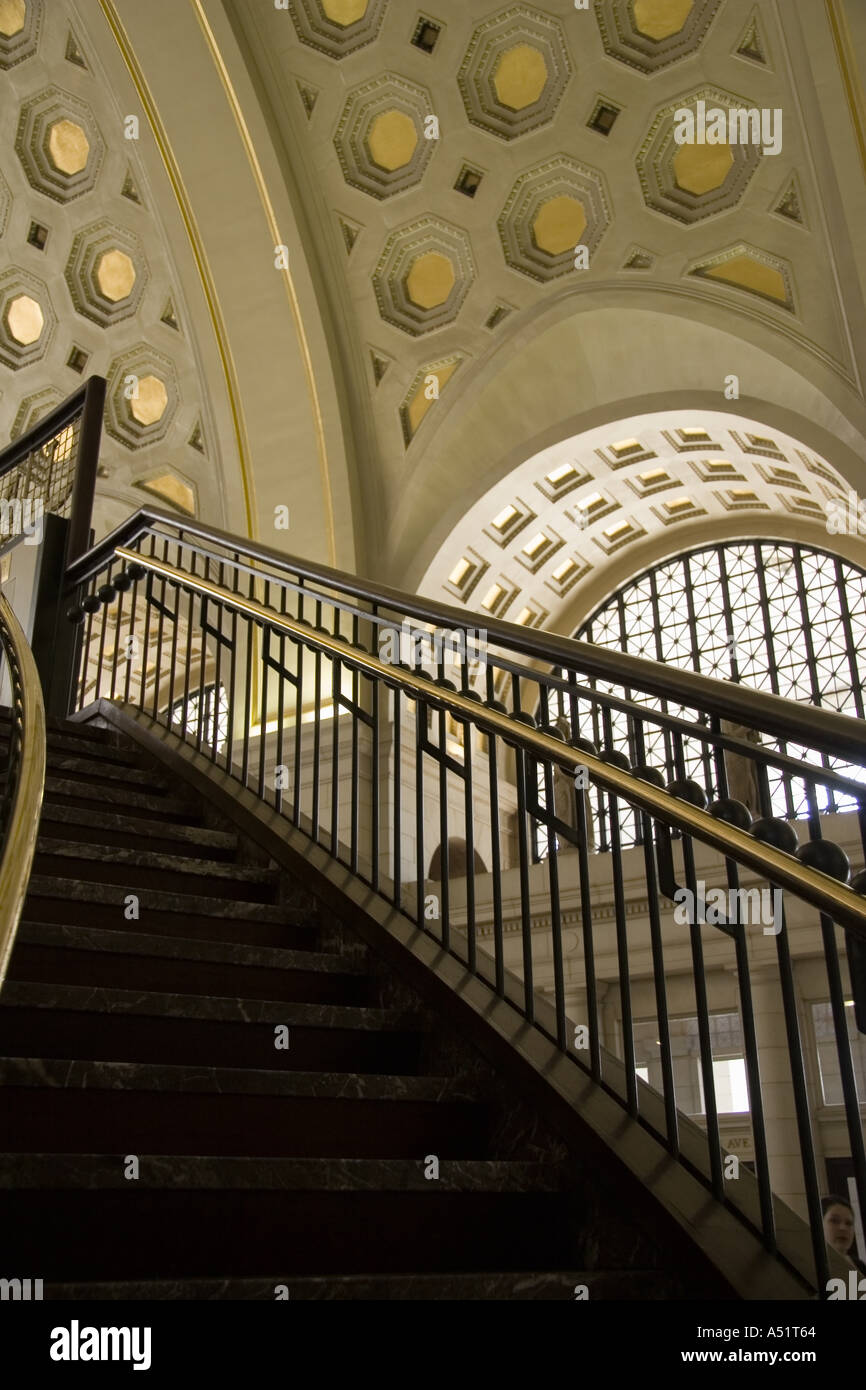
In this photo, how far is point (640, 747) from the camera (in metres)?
2.87

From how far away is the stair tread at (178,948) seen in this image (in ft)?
10.5

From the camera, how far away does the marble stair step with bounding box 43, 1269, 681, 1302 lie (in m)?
1.90

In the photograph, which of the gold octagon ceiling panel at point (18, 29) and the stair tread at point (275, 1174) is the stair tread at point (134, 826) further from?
the gold octagon ceiling panel at point (18, 29)

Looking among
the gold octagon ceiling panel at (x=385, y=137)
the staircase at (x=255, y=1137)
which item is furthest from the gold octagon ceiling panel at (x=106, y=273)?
the staircase at (x=255, y=1137)

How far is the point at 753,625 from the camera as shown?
1647 centimetres

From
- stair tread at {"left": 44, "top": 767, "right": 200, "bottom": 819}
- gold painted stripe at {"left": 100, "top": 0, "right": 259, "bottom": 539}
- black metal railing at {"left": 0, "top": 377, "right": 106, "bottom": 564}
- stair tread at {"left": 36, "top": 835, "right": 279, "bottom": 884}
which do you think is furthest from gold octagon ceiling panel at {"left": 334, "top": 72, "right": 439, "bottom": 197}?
stair tread at {"left": 36, "top": 835, "right": 279, "bottom": 884}

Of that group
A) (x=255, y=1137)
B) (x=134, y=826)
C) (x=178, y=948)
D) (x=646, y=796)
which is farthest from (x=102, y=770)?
(x=646, y=796)

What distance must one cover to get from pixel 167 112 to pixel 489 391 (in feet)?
15.3

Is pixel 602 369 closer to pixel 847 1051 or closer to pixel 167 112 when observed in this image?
pixel 167 112

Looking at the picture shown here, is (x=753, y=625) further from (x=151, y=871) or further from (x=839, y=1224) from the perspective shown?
(x=151, y=871)

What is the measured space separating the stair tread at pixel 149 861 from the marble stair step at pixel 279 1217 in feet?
6.32

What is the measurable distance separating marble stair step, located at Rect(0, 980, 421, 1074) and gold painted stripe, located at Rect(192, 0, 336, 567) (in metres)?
10.9

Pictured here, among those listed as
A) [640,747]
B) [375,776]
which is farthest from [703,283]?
[640,747]
